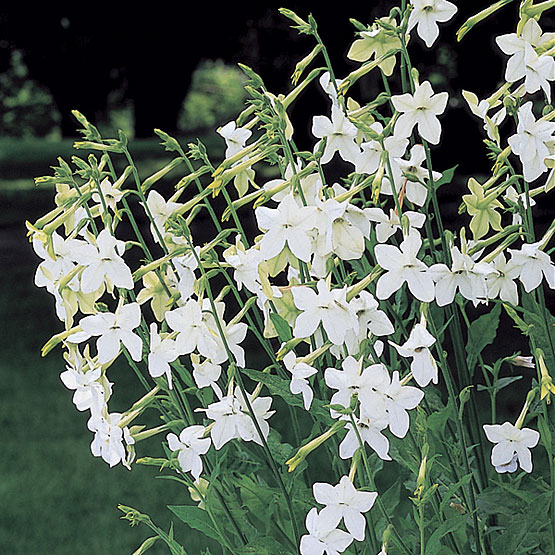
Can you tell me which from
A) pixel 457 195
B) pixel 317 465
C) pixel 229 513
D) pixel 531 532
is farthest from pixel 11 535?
pixel 457 195

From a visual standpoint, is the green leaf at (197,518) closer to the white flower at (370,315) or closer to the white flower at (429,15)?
the white flower at (370,315)

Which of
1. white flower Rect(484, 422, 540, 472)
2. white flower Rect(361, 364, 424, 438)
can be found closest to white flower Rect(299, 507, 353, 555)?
white flower Rect(361, 364, 424, 438)

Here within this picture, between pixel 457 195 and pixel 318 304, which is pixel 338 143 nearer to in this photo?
pixel 318 304

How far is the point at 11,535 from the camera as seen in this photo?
2730 millimetres

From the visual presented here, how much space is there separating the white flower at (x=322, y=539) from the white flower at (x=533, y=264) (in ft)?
0.96

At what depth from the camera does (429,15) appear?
90 centimetres

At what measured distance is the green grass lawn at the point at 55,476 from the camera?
2711mm

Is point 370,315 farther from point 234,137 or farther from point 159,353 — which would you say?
point 234,137

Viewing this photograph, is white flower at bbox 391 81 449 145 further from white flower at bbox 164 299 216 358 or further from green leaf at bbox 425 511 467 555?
green leaf at bbox 425 511 467 555

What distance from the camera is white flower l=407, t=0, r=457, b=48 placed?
894 mm

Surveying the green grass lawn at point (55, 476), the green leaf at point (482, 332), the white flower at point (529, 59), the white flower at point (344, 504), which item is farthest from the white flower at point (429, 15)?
the green grass lawn at point (55, 476)

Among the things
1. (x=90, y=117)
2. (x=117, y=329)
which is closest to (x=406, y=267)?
(x=117, y=329)

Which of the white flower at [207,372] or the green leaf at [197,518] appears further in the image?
the green leaf at [197,518]

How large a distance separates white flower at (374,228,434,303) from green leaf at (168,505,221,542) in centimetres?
38
